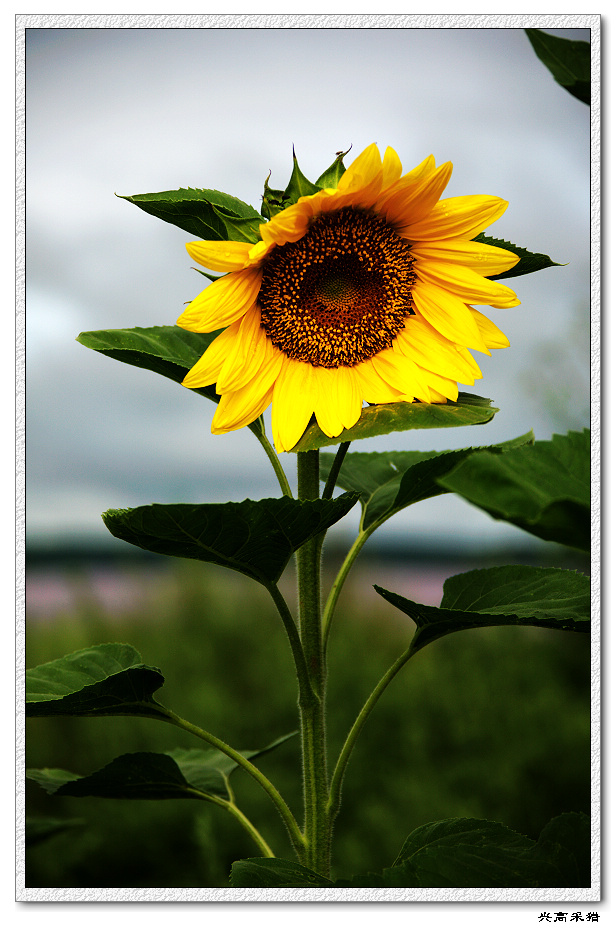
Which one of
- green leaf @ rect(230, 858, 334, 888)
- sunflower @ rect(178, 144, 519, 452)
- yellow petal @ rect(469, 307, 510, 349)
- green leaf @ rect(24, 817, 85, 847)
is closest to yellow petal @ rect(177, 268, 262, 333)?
sunflower @ rect(178, 144, 519, 452)

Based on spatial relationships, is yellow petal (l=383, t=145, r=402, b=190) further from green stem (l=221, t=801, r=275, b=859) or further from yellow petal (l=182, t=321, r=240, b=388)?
green stem (l=221, t=801, r=275, b=859)

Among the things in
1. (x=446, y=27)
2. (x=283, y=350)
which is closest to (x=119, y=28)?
(x=446, y=27)

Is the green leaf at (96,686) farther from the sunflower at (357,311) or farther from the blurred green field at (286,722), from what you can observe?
the blurred green field at (286,722)

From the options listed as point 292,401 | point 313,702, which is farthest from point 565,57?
point 313,702

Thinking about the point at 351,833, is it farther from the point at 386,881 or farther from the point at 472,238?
the point at 472,238

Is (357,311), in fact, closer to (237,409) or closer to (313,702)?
(237,409)

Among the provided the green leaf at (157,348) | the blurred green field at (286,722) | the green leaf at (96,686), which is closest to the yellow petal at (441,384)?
the green leaf at (157,348)
